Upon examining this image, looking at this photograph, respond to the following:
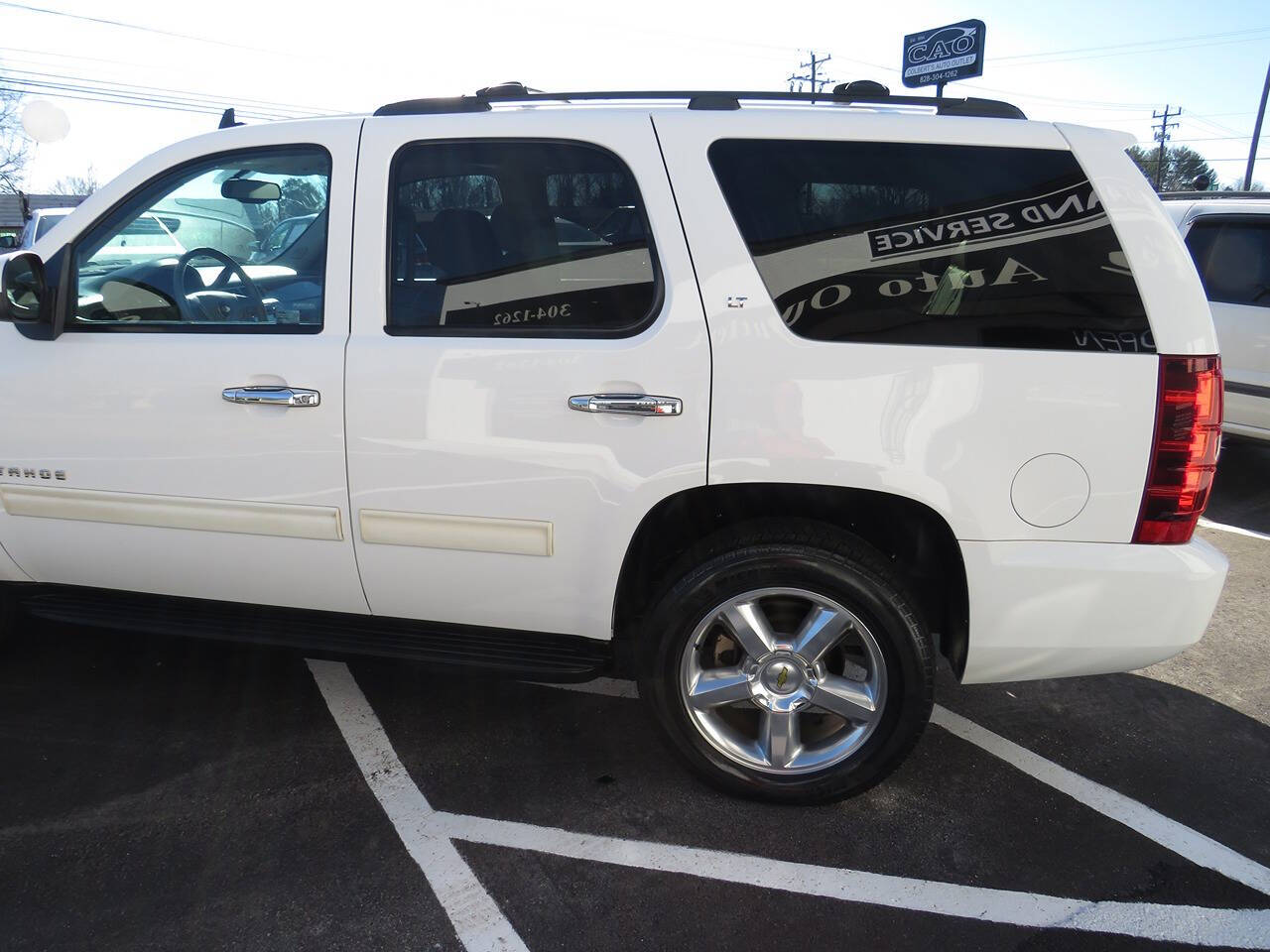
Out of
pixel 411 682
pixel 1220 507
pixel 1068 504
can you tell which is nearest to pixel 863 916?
pixel 1068 504

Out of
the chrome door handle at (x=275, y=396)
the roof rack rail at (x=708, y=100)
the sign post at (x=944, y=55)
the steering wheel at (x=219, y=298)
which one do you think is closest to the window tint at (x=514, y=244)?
the roof rack rail at (x=708, y=100)

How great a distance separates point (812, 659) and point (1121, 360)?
116 centimetres

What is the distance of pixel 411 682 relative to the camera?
351 centimetres

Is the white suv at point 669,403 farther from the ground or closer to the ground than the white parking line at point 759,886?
farther from the ground

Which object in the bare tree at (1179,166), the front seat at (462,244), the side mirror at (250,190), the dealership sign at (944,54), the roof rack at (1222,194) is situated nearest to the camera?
the front seat at (462,244)

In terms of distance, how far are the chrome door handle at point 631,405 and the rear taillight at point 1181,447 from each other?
1261 mm

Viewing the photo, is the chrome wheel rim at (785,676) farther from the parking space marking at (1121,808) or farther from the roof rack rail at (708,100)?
the roof rack rail at (708,100)

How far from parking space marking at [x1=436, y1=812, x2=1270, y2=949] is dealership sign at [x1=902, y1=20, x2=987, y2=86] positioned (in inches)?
468

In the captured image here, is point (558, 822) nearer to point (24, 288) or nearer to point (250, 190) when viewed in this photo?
point (250, 190)

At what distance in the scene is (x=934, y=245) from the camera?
2463mm

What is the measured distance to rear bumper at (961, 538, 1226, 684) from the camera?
246cm

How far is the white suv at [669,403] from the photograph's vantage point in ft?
7.96

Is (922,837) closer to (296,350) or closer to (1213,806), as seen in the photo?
(1213,806)

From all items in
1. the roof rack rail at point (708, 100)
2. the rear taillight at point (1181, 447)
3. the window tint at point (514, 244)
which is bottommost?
the rear taillight at point (1181, 447)
